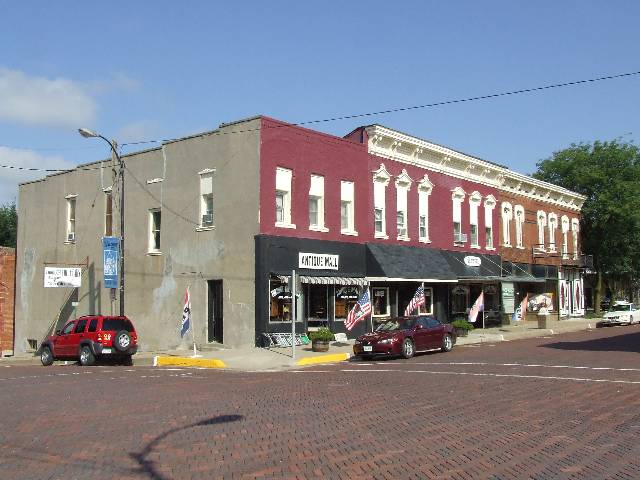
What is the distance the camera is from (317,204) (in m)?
29.5

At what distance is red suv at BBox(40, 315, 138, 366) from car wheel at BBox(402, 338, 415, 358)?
31.4ft

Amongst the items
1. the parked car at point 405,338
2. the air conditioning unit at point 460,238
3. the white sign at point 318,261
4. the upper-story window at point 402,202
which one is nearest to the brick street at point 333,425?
the parked car at point 405,338

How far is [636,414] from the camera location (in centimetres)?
1138

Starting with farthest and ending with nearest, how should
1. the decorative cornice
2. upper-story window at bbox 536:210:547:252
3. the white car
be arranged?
upper-story window at bbox 536:210:547:252, the white car, the decorative cornice

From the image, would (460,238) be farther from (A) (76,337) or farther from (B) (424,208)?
(A) (76,337)

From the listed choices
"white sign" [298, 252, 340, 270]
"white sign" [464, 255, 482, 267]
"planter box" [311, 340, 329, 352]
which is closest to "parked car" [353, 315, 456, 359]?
"planter box" [311, 340, 329, 352]

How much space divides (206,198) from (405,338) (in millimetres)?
11194

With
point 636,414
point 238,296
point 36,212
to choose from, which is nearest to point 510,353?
point 238,296

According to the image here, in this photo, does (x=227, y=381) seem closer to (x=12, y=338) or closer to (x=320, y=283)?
(x=320, y=283)

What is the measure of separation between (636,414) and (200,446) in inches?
286

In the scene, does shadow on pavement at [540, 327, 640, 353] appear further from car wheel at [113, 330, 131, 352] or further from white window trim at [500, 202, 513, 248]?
car wheel at [113, 330, 131, 352]

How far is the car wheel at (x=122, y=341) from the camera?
78.6 ft

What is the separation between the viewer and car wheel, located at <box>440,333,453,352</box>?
989 inches

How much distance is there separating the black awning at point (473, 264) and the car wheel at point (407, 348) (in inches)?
505
